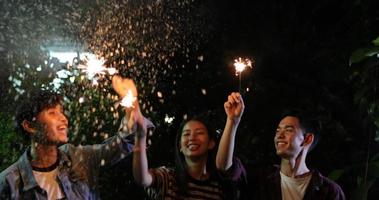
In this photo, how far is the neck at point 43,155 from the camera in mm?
3309

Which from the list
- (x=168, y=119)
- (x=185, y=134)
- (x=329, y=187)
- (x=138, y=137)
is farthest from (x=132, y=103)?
(x=168, y=119)

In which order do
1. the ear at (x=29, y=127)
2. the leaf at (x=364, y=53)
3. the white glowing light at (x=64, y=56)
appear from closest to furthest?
1. the ear at (x=29, y=127)
2. the leaf at (x=364, y=53)
3. the white glowing light at (x=64, y=56)

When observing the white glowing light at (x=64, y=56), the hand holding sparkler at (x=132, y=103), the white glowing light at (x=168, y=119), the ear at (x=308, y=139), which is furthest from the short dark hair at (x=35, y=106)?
the white glowing light at (x=168, y=119)

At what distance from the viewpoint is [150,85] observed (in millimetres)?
6043

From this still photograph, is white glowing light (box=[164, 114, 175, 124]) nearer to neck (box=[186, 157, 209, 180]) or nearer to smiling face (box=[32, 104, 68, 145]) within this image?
neck (box=[186, 157, 209, 180])

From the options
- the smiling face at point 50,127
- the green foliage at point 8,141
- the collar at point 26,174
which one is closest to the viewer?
the collar at point 26,174

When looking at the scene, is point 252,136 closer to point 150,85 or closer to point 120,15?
point 150,85

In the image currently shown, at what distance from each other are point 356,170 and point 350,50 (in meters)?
1.37

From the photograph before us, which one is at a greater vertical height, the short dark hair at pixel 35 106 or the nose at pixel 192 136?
the short dark hair at pixel 35 106

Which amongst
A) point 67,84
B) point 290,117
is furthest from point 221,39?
point 290,117

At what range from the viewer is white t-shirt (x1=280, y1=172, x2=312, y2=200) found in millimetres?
3447

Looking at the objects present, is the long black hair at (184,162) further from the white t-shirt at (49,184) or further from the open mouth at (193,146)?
the white t-shirt at (49,184)

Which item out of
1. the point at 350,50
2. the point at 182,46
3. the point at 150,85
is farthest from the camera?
the point at 182,46

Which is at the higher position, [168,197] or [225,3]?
[225,3]
